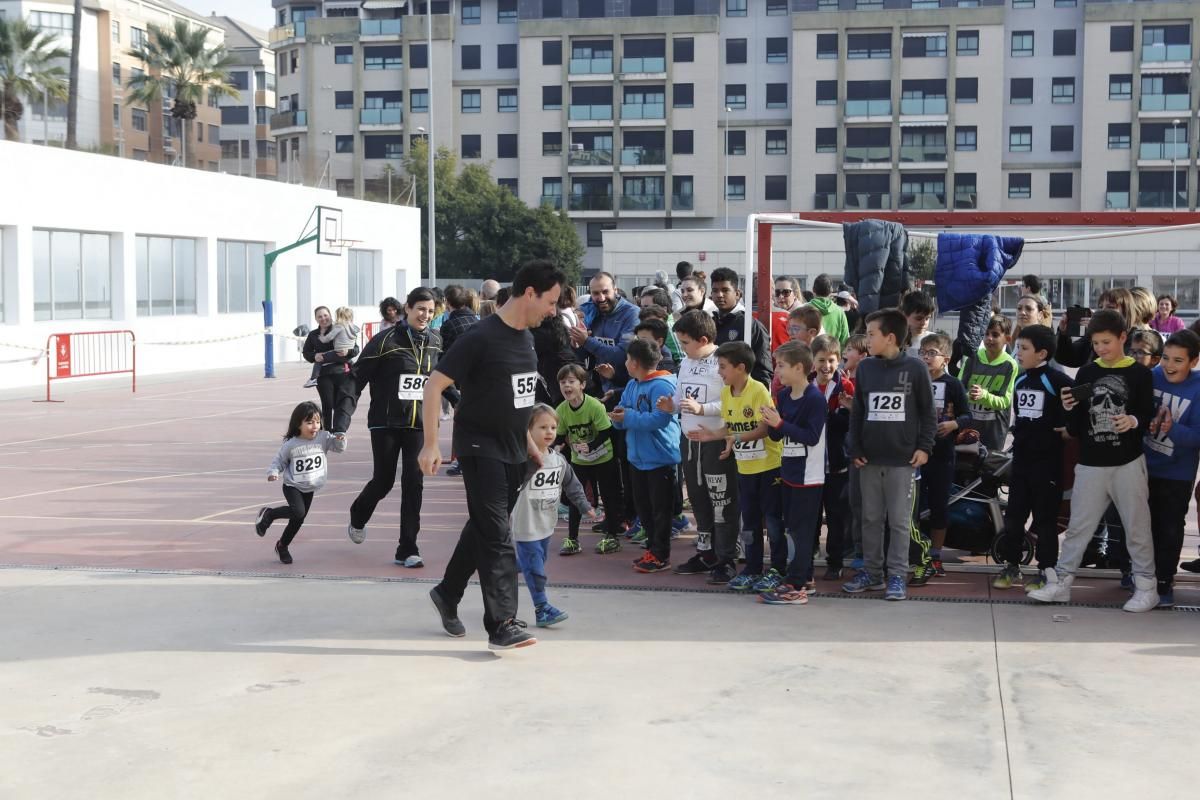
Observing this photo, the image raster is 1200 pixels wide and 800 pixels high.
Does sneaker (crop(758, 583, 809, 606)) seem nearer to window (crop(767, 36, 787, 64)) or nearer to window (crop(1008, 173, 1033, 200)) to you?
window (crop(1008, 173, 1033, 200))

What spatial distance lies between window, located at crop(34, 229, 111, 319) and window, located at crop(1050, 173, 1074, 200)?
56.6 metres

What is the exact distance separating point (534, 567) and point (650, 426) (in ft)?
5.45

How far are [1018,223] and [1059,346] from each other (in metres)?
0.99

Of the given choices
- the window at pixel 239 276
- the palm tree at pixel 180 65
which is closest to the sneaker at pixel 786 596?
the window at pixel 239 276

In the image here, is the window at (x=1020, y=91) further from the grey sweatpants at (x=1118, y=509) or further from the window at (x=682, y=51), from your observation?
the grey sweatpants at (x=1118, y=509)

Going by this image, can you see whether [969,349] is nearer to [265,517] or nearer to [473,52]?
[265,517]

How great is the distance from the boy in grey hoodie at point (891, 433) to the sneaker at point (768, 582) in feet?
1.93

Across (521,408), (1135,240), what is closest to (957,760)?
(521,408)

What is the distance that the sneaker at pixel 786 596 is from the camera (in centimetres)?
782

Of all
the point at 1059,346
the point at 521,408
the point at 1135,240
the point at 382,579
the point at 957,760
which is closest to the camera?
the point at 957,760

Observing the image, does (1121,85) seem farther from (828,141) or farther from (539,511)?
(539,511)

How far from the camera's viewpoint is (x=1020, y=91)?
7331cm

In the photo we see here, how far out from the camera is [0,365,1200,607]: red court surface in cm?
870

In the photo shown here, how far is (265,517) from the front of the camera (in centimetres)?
927
